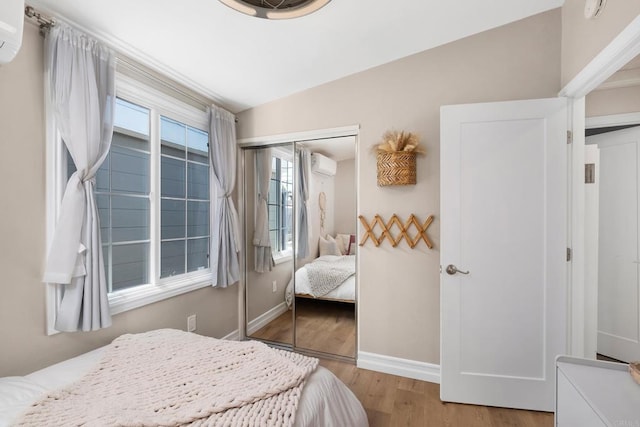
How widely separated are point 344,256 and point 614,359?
2.39 metres

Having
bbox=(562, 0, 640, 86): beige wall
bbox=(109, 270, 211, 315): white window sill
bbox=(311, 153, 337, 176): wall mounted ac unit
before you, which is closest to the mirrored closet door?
bbox=(311, 153, 337, 176): wall mounted ac unit

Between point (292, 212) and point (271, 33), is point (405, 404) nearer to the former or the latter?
point (292, 212)

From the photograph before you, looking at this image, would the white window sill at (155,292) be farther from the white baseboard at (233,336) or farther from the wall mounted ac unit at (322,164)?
the wall mounted ac unit at (322,164)

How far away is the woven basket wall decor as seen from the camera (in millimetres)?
2295

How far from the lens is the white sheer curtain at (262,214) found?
2973mm

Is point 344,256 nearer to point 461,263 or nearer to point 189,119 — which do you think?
point 461,263

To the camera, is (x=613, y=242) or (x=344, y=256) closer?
(x=613, y=242)

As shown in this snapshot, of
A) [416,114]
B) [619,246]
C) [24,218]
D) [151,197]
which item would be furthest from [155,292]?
[619,246]

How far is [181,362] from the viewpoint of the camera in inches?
56.7

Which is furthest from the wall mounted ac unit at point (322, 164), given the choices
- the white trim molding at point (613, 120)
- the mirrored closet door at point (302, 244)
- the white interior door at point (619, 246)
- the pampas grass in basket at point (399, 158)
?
the white interior door at point (619, 246)

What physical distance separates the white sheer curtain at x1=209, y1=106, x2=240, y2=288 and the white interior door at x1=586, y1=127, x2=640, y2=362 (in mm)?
3234

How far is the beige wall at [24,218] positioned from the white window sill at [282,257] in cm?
163

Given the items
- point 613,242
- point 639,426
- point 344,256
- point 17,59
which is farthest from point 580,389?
point 17,59

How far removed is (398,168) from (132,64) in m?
2.00
